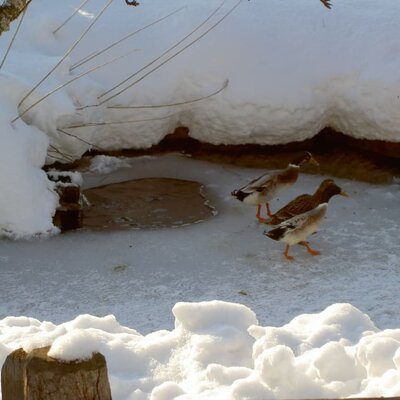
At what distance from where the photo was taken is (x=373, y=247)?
203 inches

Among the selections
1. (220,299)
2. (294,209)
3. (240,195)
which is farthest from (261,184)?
(220,299)

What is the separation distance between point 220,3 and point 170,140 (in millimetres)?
1209

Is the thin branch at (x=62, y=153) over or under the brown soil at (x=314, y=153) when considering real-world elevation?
over

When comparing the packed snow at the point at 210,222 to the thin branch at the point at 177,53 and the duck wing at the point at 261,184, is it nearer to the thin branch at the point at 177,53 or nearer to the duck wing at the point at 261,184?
the thin branch at the point at 177,53

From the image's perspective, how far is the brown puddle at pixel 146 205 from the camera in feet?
18.5

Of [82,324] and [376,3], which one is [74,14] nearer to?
[376,3]

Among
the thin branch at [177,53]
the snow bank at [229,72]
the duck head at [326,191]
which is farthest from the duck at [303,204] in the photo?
the thin branch at [177,53]

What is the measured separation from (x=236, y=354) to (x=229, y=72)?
4575 mm

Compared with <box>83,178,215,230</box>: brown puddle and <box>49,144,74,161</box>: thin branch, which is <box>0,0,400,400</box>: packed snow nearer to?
<box>49,144,74,161</box>: thin branch

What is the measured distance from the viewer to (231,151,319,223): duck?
559 centimetres

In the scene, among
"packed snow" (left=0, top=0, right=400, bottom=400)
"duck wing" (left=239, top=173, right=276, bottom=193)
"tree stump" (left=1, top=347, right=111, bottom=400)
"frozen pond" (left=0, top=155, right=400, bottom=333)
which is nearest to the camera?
"tree stump" (left=1, top=347, right=111, bottom=400)

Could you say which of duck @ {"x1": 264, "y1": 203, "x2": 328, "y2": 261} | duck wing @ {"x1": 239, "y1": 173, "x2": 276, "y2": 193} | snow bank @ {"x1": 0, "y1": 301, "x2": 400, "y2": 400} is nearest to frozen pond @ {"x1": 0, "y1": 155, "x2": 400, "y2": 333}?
duck @ {"x1": 264, "y1": 203, "x2": 328, "y2": 261}

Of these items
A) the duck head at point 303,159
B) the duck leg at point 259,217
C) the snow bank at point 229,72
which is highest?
the snow bank at point 229,72

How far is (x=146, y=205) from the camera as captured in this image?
235 inches
